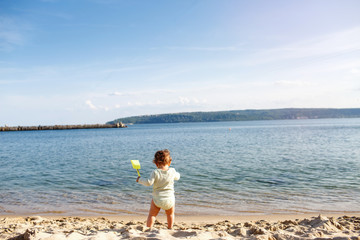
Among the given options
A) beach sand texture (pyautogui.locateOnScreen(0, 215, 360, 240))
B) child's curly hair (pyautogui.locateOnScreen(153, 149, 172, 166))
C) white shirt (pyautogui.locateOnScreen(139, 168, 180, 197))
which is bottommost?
beach sand texture (pyautogui.locateOnScreen(0, 215, 360, 240))

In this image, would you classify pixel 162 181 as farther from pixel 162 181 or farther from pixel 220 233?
pixel 220 233

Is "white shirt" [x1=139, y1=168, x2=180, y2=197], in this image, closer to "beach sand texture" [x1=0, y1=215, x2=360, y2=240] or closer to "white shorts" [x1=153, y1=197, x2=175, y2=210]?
"white shorts" [x1=153, y1=197, x2=175, y2=210]

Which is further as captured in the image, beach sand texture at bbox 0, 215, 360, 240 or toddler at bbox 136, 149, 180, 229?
toddler at bbox 136, 149, 180, 229

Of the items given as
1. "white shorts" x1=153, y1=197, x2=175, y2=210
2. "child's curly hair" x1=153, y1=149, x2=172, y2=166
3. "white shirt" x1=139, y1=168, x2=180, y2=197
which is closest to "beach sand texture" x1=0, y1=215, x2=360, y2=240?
"white shorts" x1=153, y1=197, x2=175, y2=210

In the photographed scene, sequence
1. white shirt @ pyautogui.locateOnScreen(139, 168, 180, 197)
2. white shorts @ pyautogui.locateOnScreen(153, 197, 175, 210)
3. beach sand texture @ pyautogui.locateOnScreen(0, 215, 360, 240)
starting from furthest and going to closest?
white shorts @ pyautogui.locateOnScreen(153, 197, 175, 210) < white shirt @ pyautogui.locateOnScreen(139, 168, 180, 197) < beach sand texture @ pyautogui.locateOnScreen(0, 215, 360, 240)

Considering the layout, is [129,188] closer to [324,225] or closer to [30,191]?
[30,191]

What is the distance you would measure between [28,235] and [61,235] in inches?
21.5

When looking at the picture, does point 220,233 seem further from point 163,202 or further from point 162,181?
point 162,181

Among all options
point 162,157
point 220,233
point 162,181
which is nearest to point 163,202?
point 162,181

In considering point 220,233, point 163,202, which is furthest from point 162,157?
point 220,233

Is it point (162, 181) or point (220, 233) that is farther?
point (220, 233)

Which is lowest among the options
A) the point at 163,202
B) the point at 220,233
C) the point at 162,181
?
the point at 220,233

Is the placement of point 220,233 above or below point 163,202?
below

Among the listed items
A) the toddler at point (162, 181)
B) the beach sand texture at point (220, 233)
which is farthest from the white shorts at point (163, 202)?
the beach sand texture at point (220, 233)
